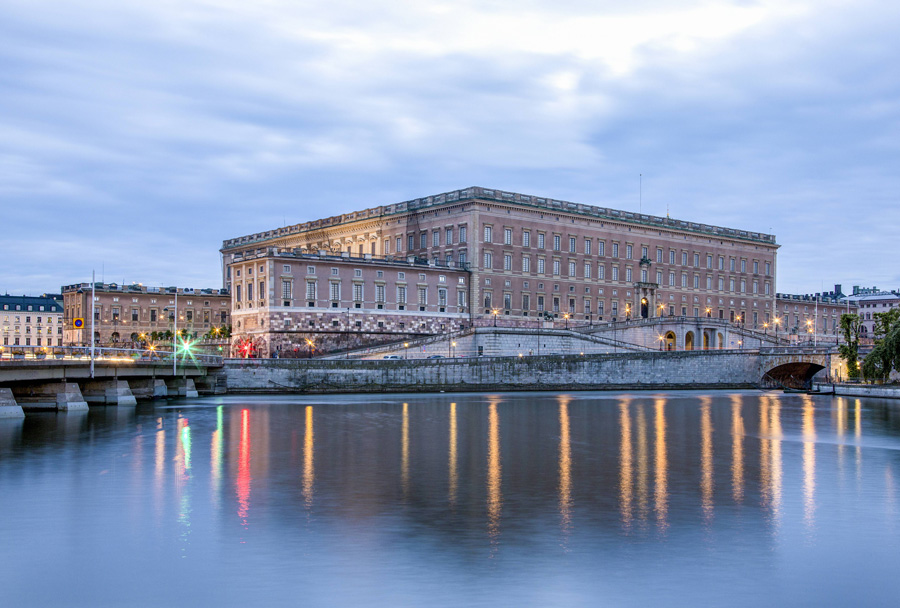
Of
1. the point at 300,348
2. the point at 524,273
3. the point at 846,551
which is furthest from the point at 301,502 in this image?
the point at 524,273

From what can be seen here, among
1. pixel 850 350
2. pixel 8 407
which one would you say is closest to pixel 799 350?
pixel 850 350

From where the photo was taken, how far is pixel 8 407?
45.4 m

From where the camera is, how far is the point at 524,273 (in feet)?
340

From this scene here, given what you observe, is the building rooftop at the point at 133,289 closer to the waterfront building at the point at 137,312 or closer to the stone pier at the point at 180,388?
the waterfront building at the point at 137,312

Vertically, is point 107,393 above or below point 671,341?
below

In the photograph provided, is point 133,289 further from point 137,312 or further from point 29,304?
point 29,304

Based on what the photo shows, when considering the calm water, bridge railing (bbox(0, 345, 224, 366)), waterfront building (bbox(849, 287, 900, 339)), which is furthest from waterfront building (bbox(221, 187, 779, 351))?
waterfront building (bbox(849, 287, 900, 339))

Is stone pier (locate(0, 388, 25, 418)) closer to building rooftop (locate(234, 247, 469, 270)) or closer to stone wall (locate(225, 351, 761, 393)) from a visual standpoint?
stone wall (locate(225, 351, 761, 393))

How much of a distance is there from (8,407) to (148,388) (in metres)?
20.9

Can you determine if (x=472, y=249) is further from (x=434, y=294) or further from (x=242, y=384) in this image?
(x=242, y=384)

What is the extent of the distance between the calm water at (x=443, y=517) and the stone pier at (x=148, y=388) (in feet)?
71.8

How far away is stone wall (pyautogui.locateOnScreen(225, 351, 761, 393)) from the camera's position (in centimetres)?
7431

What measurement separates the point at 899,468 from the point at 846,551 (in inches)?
588

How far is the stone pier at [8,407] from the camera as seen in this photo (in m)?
45.1
